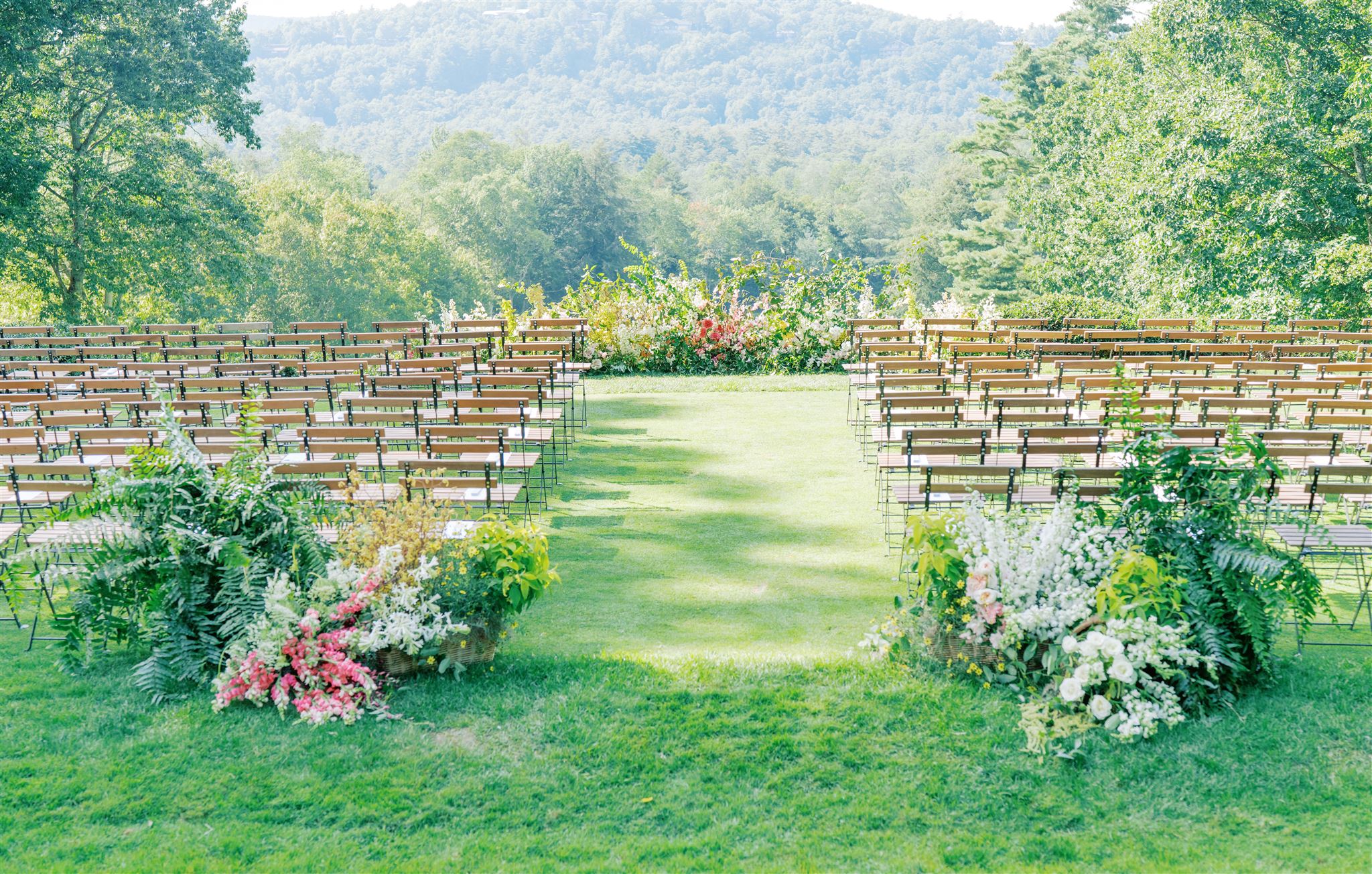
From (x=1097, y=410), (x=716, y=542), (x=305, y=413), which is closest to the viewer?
(x=716, y=542)

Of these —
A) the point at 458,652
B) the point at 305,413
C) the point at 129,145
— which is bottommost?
the point at 458,652

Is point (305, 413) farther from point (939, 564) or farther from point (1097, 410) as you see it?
point (1097, 410)

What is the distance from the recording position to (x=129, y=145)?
83.0 feet

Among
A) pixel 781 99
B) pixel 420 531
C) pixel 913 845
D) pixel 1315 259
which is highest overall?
pixel 781 99

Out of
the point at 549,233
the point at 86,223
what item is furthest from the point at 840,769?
the point at 549,233

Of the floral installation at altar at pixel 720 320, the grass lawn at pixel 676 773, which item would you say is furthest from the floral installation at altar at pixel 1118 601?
the floral installation at altar at pixel 720 320

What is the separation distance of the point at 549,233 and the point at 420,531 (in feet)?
229

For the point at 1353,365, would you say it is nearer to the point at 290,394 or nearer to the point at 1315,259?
the point at 1315,259

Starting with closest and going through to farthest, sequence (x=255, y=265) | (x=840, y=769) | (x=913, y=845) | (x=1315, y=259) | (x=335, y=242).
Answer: (x=913, y=845) < (x=840, y=769) < (x=1315, y=259) < (x=255, y=265) < (x=335, y=242)

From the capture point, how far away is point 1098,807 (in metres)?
4.72

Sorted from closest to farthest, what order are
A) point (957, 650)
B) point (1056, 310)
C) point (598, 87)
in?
→ point (957, 650)
point (1056, 310)
point (598, 87)

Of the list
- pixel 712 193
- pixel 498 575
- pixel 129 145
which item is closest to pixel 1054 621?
pixel 498 575

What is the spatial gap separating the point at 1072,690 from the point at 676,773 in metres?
2.10

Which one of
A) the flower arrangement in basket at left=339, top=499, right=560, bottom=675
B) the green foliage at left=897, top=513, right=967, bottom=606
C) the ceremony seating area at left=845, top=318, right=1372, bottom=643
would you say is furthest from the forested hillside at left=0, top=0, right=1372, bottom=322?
the green foliage at left=897, top=513, right=967, bottom=606
